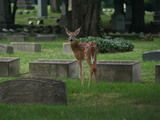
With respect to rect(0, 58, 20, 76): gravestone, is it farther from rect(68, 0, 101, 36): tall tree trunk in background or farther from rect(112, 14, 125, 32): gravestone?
rect(112, 14, 125, 32): gravestone

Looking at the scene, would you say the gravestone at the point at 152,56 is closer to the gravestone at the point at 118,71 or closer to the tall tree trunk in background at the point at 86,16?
the gravestone at the point at 118,71

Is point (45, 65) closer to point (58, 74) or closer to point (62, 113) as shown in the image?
point (58, 74)

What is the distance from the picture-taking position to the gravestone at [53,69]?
1435cm

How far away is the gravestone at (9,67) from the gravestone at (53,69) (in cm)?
56

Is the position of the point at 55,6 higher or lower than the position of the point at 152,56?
higher

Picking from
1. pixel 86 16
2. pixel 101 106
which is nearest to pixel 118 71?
pixel 101 106

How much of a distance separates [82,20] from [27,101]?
55.4 feet

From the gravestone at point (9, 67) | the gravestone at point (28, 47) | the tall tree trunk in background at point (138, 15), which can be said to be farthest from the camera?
the tall tree trunk in background at point (138, 15)

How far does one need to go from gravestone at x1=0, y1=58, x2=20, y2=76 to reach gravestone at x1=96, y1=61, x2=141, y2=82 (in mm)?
2423

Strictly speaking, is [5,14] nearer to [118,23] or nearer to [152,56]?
[118,23]

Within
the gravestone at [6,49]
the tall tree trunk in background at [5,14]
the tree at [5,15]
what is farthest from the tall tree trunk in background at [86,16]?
the tree at [5,15]

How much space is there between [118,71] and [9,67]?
9.63 ft

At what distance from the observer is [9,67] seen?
15.0 m

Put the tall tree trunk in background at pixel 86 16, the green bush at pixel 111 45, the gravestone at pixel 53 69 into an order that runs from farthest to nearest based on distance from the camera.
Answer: the tall tree trunk in background at pixel 86 16 < the green bush at pixel 111 45 < the gravestone at pixel 53 69
